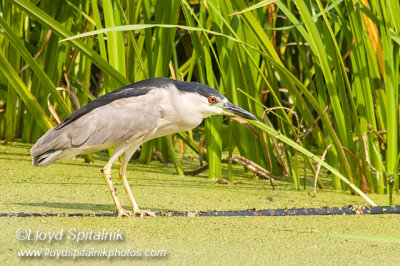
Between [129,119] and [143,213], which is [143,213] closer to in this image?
[143,213]

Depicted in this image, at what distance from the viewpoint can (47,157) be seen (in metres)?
2.75

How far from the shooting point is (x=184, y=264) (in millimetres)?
2086

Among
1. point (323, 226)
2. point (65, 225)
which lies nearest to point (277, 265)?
point (323, 226)

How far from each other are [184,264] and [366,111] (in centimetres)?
142

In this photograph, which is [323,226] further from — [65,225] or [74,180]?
[74,180]

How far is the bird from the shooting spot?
2729 mm

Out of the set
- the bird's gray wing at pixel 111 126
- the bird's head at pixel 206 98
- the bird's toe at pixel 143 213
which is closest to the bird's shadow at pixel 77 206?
the bird's toe at pixel 143 213

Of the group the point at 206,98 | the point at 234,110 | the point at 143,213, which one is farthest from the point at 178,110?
the point at 143,213

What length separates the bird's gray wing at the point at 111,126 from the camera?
272 centimetres

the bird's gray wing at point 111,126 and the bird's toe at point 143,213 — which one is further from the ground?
the bird's gray wing at point 111,126

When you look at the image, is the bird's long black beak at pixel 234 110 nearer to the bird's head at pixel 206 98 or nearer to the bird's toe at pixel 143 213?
the bird's head at pixel 206 98

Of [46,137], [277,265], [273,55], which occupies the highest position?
[273,55]

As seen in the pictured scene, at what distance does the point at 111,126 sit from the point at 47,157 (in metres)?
0.29

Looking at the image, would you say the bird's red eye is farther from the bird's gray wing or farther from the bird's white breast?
the bird's gray wing
